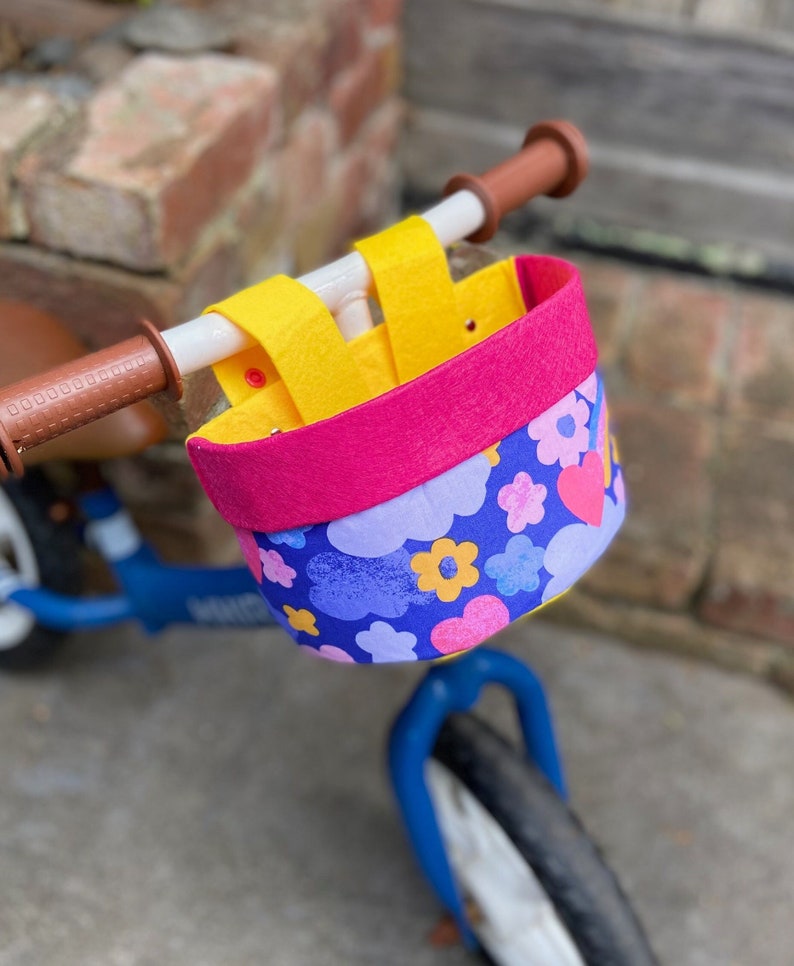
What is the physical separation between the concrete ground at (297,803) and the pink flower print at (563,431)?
0.71 m

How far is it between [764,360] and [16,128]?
118 cm

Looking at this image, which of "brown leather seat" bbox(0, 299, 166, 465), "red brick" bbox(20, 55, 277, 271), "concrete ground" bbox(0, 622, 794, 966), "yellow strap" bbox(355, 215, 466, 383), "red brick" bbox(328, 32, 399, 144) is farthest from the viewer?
"red brick" bbox(328, 32, 399, 144)

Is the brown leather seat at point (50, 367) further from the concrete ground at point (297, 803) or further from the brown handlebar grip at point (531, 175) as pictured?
the concrete ground at point (297, 803)

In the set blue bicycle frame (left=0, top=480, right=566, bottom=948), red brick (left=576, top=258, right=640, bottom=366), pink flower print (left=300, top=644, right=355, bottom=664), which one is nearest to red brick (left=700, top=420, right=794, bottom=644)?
red brick (left=576, top=258, right=640, bottom=366)

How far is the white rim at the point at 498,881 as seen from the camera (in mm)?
934

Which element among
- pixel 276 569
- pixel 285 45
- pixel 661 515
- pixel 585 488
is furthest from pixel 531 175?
pixel 661 515

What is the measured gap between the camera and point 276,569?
647mm

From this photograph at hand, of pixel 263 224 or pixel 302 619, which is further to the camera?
pixel 263 224

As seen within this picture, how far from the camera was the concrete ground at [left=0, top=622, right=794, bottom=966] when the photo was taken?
3.63ft

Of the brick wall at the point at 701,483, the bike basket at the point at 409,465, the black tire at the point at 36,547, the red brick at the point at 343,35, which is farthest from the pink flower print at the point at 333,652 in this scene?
the red brick at the point at 343,35

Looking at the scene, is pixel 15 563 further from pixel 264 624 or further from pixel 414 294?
pixel 414 294

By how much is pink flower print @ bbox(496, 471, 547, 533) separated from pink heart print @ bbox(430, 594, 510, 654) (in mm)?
54

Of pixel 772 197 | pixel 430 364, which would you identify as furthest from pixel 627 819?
pixel 772 197

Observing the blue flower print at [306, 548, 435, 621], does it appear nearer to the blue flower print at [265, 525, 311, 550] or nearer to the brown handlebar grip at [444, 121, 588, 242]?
the blue flower print at [265, 525, 311, 550]
